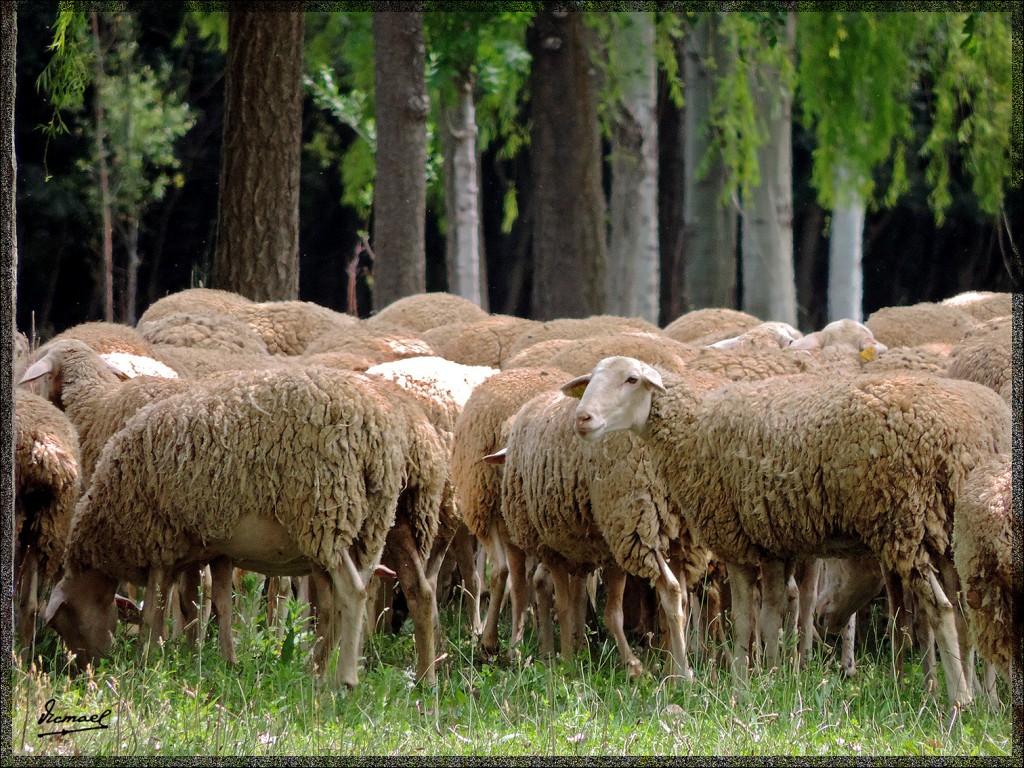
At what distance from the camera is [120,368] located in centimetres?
695

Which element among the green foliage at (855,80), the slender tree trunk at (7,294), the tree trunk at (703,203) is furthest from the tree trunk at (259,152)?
the slender tree trunk at (7,294)

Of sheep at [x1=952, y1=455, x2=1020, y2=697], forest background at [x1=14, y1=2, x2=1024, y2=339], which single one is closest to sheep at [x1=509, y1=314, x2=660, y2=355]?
forest background at [x1=14, y1=2, x2=1024, y2=339]

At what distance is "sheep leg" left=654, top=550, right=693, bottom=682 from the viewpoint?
553 cm

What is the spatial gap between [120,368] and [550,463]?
240 cm

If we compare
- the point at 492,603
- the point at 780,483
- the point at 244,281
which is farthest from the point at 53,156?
the point at 780,483

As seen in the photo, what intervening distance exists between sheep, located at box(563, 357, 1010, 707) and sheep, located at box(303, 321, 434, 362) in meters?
2.33

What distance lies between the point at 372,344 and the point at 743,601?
3.26m

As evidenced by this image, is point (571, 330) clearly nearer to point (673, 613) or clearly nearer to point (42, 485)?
point (673, 613)

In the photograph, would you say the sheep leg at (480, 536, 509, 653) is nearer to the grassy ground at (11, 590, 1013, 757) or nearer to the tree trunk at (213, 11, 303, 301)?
the grassy ground at (11, 590, 1013, 757)

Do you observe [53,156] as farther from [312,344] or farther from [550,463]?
[550,463]

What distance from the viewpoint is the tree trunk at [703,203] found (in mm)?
15203

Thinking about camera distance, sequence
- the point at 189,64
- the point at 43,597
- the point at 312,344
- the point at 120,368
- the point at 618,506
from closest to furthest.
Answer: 1. the point at 618,506
2. the point at 43,597
3. the point at 120,368
4. the point at 312,344
5. the point at 189,64

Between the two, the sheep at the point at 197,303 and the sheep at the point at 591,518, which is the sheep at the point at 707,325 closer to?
the sheep at the point at 197,303

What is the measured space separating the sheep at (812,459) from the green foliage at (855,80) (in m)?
8.66
